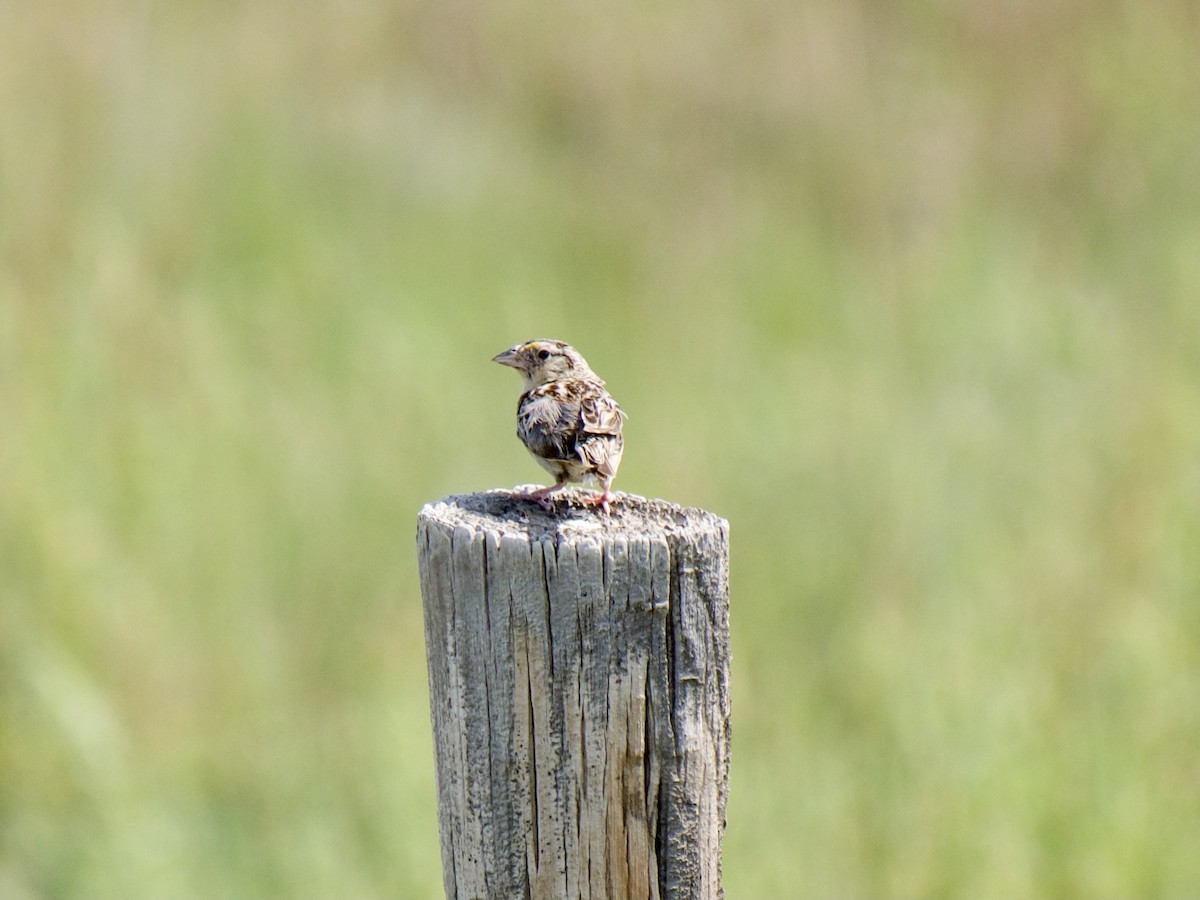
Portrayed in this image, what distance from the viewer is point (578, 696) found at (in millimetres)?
2473

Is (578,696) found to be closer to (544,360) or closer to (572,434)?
(572,434)

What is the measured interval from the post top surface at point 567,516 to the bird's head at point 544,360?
136 centimetres

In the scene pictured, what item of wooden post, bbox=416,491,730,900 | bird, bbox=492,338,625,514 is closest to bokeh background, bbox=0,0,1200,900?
bird, bbox=492,338,625,514

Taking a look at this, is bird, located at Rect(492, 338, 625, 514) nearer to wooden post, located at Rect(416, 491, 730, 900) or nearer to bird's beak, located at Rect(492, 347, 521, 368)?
wooden post, located at Rect(416, 491, 730, 900)

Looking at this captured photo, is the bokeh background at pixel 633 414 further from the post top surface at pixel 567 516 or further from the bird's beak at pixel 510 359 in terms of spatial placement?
the post top surface at pixel 567 516

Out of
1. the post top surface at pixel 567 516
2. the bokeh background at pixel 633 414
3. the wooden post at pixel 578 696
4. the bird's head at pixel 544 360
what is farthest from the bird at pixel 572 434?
the bokeh background at pixel 633 414

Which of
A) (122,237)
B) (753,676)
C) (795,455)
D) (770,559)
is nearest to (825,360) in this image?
(795,455)

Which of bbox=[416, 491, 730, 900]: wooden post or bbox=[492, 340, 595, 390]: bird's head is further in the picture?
bbox=[492, 340, 595, 390]: bird's head

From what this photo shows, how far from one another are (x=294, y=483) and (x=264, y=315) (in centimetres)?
139

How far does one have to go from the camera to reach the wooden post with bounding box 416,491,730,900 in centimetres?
245

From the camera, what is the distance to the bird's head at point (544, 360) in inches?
168

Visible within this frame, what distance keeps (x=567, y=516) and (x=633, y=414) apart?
18.3 ft

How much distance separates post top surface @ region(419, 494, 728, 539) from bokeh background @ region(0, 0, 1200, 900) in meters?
3.32

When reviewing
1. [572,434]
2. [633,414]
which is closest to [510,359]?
[572,434]
